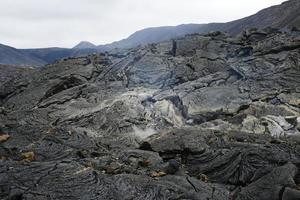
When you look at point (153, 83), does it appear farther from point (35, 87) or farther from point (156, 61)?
point (35, 87)

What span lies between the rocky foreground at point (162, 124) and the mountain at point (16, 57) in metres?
98.3

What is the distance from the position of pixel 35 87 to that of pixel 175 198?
17695mm

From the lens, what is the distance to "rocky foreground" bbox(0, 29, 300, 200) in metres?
10.9

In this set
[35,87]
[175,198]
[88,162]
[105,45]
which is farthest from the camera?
[105,45]

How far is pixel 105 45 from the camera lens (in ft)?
458

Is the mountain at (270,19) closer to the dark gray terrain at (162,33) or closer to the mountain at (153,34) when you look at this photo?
the dark gray terrain at (162,33)

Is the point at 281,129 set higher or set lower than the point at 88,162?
lower

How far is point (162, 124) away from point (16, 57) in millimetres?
114340

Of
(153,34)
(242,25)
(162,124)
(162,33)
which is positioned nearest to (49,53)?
(153,34)

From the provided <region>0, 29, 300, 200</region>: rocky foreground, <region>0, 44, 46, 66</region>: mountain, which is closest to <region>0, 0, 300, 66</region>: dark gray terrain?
<region>0, 44, 46, 66</region>: mountain

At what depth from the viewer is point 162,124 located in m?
19.1

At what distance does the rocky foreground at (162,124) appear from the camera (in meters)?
10.9

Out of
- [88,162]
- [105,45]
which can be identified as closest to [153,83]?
[88,162]

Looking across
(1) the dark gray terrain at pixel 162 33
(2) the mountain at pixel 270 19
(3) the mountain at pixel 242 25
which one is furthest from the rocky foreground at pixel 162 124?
(1) the dark gray terrain at pixel 162 33
